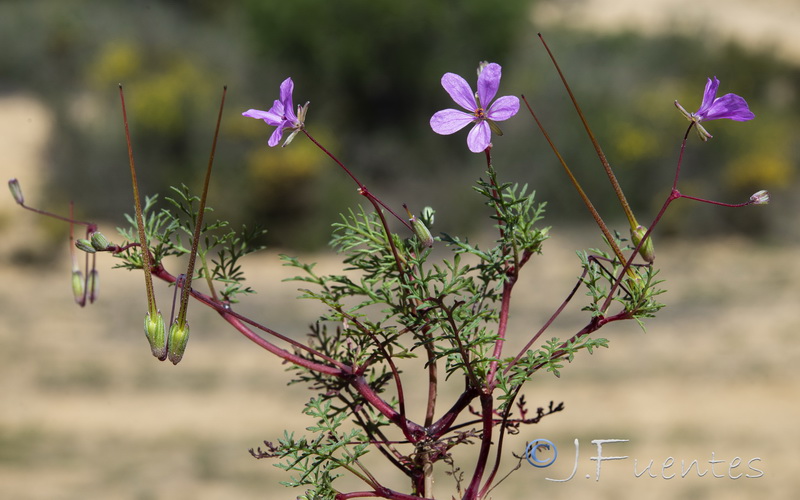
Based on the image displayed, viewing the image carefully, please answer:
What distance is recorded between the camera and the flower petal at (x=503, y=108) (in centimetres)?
94

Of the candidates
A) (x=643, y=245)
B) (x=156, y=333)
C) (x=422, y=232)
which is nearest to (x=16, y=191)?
(x=156, y=333)

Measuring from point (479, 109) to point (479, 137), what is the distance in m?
0.06

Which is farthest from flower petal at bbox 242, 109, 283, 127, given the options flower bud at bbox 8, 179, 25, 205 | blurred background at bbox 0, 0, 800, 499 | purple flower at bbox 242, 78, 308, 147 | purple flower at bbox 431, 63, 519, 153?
blurred background at bbox 0, 0, 800, 499

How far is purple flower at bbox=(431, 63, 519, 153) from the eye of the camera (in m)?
0.94

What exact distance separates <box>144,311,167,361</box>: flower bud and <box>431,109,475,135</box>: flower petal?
349mm

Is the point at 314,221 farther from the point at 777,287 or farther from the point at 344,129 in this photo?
the point at 777,287

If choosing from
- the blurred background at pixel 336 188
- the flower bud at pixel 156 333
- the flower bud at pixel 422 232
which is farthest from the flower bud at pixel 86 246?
the blurred background at pixel 336 188

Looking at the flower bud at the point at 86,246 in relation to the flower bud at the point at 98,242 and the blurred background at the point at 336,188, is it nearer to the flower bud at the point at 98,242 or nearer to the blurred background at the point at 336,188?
the flower bud at the point at 98,242

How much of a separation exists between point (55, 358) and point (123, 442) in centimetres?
188

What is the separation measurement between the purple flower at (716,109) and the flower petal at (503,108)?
168 millimetres

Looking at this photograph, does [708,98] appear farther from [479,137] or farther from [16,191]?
[16,191]

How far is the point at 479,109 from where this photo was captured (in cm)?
99

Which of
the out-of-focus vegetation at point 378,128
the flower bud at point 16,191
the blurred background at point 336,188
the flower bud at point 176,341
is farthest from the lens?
the out-of-focus vegetation at point 378,128

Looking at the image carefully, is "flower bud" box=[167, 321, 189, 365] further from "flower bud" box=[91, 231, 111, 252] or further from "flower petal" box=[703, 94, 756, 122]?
"flower petal" box=[703, 94, 756, 122]
